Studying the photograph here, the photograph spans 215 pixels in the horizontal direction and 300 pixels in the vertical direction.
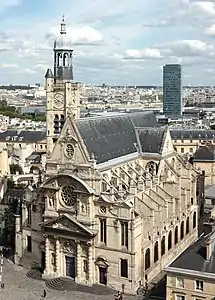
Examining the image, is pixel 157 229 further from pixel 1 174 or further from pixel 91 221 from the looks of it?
pixel 1 174

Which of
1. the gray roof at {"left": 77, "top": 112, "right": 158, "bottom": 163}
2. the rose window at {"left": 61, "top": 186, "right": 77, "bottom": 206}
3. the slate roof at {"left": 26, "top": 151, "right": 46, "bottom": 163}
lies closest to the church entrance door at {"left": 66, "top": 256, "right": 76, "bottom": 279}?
the rose window at {"left": 61, "top": 186, "right": 77, "bottom": 206}

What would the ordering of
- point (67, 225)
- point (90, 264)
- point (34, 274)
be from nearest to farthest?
point (90, 264), point (67, 225), point (34, 274)

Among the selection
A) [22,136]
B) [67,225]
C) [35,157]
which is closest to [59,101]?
[67,225]

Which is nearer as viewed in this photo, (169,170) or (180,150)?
(169,170)

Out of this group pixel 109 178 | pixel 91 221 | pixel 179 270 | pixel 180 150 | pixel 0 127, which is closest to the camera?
pixel 179 270

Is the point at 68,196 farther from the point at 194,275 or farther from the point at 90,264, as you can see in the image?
the point at 194,275

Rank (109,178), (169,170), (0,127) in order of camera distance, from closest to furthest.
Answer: (109,178) < (169,170) < (0,127)

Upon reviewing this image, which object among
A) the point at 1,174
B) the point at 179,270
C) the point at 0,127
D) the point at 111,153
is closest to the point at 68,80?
the point at 111,153
